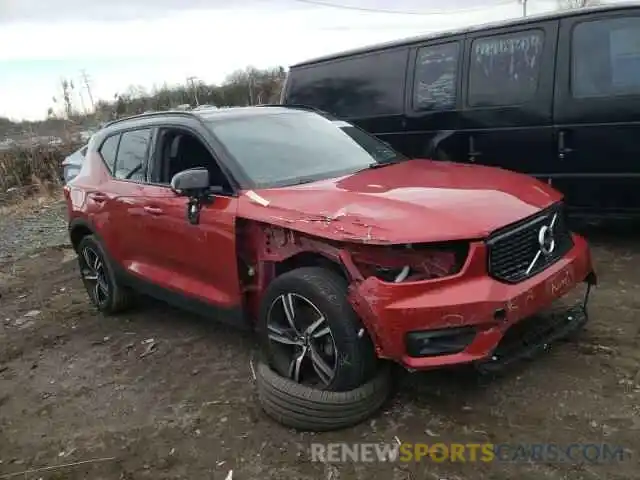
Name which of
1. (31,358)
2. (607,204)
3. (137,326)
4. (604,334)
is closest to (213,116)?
(137,326)

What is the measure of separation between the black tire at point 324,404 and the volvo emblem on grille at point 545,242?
0.94m

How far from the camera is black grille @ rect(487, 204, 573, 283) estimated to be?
127 inches

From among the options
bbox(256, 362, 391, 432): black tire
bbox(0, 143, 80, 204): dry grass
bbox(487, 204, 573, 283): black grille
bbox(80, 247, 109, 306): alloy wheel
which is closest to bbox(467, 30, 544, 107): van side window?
bbox(487, 204, 573, 283): black grille

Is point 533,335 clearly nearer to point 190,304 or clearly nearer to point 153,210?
point 190,304

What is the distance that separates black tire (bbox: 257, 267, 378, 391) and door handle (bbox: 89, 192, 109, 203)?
7.72 feet

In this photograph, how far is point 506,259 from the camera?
329 cm

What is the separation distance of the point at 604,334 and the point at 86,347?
3.65 m

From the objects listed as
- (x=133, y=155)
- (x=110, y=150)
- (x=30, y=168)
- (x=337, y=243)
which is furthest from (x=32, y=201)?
(x=337, y=243)

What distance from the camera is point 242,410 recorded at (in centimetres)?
373

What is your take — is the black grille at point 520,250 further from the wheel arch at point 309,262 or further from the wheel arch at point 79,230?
the wheel arch at point 79,230

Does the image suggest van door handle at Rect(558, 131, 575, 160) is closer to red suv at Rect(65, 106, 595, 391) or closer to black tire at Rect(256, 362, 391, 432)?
red suv at Rect(65, 106, 595, 391)

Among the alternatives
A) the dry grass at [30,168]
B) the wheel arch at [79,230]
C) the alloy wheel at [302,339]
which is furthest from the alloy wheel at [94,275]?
the dry grass at [30,168]

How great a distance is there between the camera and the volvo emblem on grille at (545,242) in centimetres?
348

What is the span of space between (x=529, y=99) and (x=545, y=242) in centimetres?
252
